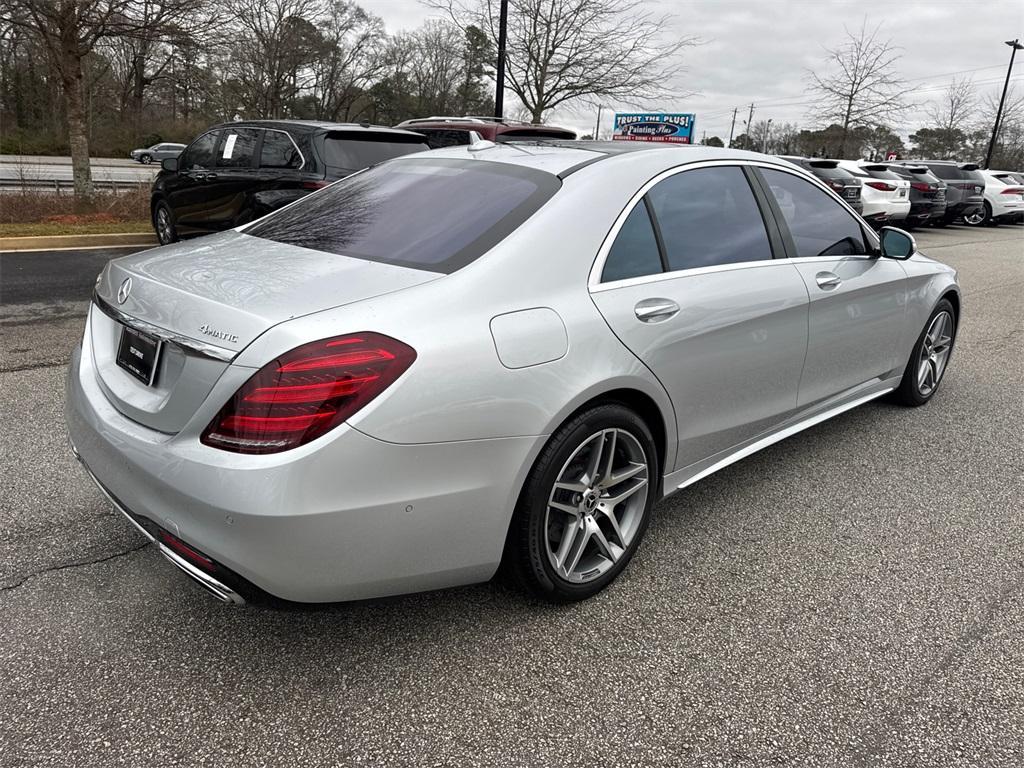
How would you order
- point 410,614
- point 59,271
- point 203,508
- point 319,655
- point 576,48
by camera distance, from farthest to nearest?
point 576,48 < point 59,271 < point 410,614 < point 319,655 < point 203,508

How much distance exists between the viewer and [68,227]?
10883mm

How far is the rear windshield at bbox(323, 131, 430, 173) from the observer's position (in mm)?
7648

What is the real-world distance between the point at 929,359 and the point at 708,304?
2815mm

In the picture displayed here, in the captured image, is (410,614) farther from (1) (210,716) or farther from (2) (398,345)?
(2) (398,345)

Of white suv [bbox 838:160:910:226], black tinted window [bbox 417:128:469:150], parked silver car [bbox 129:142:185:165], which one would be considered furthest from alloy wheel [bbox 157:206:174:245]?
parked silver car [bbox 129:142:185:165]

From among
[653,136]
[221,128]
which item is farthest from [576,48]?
[221,128]

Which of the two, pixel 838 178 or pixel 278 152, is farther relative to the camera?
pixel 838 178

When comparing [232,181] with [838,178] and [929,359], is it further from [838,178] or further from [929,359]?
[838,178]

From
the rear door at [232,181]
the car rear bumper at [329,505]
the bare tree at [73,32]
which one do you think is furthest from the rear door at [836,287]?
the bare tree at [73,32]

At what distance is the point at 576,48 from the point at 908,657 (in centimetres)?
2167

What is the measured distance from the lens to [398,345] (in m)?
2.00

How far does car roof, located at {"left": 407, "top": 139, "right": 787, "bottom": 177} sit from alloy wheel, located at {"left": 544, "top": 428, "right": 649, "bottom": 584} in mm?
1007

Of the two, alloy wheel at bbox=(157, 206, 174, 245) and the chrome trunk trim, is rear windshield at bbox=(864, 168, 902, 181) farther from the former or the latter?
the chrome trunk trim

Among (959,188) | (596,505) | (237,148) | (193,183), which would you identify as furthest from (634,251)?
(959,188)
